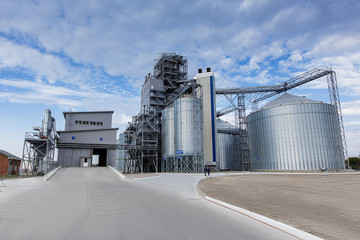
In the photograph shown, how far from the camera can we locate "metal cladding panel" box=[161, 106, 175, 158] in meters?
49.7

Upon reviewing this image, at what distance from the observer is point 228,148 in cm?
6569

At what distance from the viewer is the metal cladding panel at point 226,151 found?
64188 mm

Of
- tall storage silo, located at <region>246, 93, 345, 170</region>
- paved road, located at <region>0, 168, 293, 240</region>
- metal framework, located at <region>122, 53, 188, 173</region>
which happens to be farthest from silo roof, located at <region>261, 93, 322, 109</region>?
paved road, located at <region>0, 168, 293, 240</region>

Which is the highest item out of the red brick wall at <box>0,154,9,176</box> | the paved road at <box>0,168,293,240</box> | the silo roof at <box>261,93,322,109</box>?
the silo roof at <box>261,93,322,109</box>

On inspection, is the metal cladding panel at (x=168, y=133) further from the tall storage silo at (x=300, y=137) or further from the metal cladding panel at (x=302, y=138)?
the metal cladding panel at (x=302, y=138)

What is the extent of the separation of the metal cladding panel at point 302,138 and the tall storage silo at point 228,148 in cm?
1488

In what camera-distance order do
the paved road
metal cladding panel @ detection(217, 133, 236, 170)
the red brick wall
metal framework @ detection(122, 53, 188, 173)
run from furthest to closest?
metal cladding panel @ detection(217, 133, 236, 170) < the red brick wall < metal framework @ detection(122, 53, 188, 173) < the paved road

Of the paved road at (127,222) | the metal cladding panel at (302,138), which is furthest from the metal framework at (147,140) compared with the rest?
the paved road at (127,222)

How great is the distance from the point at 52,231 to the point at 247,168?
54866mm

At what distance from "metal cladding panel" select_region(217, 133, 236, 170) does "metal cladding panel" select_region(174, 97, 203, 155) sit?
18613 millimetres

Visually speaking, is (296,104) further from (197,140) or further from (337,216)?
(337,216)

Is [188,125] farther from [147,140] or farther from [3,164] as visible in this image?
[3,164]

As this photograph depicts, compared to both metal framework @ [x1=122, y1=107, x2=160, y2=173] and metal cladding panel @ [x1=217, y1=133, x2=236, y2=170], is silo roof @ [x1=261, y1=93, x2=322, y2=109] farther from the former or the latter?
metal framework @ [x1=122, y1=107, x2=160, y2=173]

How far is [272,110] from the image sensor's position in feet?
162
